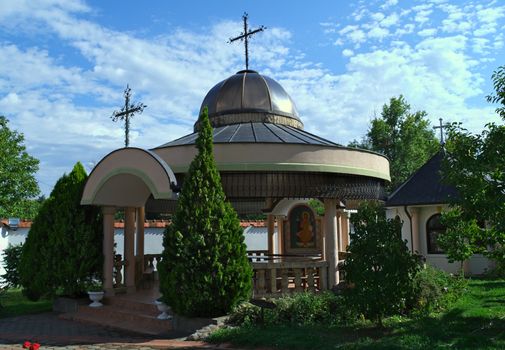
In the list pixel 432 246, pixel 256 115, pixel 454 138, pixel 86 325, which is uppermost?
pixel 256 115

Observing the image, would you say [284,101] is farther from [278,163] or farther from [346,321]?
[346,321]

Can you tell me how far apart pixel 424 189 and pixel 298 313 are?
1206cm

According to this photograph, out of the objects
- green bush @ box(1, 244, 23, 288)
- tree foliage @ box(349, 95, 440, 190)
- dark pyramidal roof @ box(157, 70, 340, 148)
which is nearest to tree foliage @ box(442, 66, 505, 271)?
dark pyramidal roof @ box(157, 70, 340, 148)

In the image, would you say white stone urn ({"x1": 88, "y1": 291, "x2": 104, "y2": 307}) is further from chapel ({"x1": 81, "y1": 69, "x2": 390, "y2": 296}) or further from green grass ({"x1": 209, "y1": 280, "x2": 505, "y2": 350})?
green grass ({"x1": 209, "y1": 280, "x2": 505, "y2": 350})

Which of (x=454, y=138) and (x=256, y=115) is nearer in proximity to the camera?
(x=454, y=138)

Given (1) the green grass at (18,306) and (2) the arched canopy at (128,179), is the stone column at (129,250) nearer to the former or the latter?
(2) the arched canopy at (128,179)

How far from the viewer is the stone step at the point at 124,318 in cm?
1040

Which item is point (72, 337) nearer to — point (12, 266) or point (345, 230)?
point (12, 266)

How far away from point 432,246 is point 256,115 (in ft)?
32.2

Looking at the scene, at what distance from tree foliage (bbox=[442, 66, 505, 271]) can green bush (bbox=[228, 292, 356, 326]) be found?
9.55 ft

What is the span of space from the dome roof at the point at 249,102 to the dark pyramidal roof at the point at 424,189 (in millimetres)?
6792

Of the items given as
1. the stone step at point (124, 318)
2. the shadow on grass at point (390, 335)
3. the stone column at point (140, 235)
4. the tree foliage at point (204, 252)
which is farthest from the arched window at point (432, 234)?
the stone step at point (124, 318)

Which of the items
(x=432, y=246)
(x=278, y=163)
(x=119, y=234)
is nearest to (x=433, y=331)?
(x=278, y=163)

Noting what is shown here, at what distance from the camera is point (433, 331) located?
8.34 m
